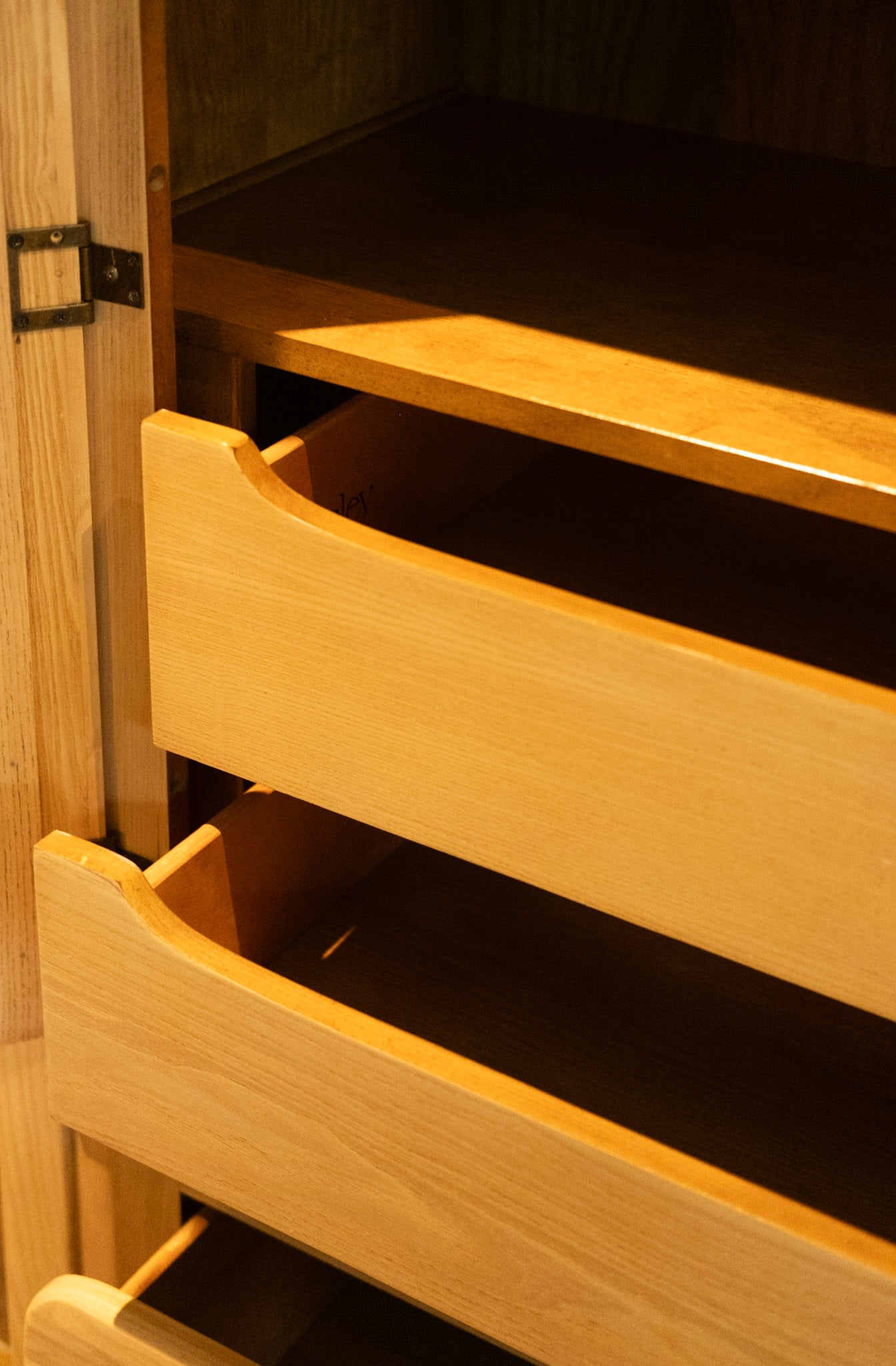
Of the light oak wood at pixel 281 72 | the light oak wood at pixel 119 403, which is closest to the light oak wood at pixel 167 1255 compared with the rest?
the light oak wood at pixel 119 403

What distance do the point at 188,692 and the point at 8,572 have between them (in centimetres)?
11

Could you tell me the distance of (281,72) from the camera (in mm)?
786

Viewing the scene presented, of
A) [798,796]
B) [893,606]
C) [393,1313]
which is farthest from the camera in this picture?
[393,1313]

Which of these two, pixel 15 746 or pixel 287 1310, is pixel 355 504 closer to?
pixel 15 746

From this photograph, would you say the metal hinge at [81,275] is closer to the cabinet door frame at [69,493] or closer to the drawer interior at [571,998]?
the cabinet door frame at [69,493]

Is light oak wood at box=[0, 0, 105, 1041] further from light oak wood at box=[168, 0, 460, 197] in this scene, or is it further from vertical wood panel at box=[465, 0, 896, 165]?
vertical wood panel at box=[465, 0, 896, 165]

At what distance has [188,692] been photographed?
0.64m

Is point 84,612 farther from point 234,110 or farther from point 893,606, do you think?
point 893,606

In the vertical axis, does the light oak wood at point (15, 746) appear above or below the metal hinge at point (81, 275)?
below

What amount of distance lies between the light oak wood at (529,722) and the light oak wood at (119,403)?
50 mm

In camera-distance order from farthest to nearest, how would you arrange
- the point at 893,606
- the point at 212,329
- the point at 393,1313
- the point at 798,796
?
the point at 393,1313
the point at 893,606
the point at 212,329
the point at 798,796

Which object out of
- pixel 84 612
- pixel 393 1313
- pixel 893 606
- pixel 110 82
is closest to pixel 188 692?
pixel 84 612

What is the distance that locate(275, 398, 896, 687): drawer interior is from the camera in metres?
0.69

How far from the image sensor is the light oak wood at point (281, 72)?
0.72m
